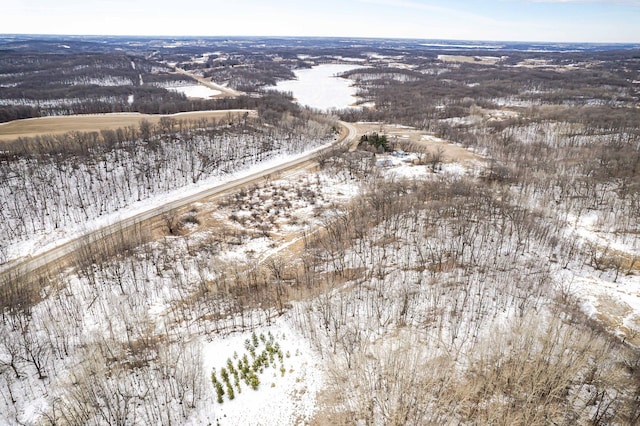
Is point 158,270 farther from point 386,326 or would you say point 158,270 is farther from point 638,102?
point 638,102

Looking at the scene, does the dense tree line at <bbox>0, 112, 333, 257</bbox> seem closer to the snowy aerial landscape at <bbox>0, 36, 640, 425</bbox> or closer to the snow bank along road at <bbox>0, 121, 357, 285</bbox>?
the snowy aerial landscape at <bbox>0, 36, 640, 425</bbox>

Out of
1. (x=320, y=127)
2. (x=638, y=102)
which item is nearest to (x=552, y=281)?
(x=320, y=127)

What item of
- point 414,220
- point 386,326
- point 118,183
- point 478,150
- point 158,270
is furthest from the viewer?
point 478,150

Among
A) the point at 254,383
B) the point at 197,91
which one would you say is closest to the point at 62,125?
the point at 254,383

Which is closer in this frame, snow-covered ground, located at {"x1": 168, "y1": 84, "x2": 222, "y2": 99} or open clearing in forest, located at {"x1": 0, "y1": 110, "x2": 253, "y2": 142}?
open clearing in forest, located at {"x1": 0, "y1": 110, "x2": 253, "y2": 142}

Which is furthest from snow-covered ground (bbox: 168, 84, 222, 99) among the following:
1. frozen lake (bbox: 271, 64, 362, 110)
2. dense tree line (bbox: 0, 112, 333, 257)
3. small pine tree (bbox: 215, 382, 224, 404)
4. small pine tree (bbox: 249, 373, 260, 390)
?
small pine tree (bbox: 249, 373, 260, 390)

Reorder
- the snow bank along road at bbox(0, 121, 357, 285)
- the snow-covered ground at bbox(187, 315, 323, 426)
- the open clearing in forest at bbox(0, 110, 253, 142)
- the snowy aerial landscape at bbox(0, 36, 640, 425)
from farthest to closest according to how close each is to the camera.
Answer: the open clearing in forest at bbox(0, 110, 253, 142)
the snow bank along road at bbox(0, 121, 357, 285)
the snowy aerial landscape at bbox(0, 36, 640, 425)
the snow-covered ground at bbox(187, 315, 323, 426)
